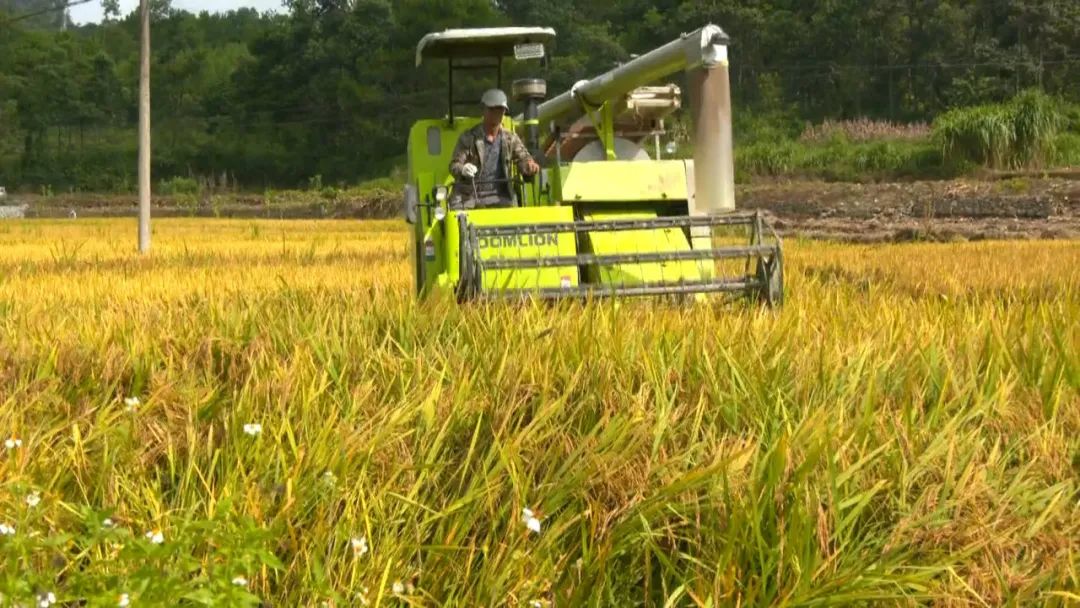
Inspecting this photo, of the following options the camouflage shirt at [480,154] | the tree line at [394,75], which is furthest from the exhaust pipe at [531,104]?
the tree line at [394,75]

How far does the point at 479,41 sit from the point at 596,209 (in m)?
1.38

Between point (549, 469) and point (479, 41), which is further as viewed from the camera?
point (479, 41)

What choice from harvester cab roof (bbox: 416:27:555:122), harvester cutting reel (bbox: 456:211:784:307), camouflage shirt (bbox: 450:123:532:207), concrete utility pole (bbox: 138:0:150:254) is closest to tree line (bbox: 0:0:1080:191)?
concrete utility pole (bbox: 138:0:150:254)

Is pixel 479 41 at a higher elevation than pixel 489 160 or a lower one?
higher

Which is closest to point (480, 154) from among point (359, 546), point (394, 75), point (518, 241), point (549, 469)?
point (518, 241)

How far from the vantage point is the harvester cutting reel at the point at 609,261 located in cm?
618

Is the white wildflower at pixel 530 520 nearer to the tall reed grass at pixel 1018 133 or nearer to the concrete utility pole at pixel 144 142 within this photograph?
the concrete utility pole at pixel 144 142

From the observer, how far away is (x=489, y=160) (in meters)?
7.57

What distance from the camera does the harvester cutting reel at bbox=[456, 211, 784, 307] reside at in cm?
618

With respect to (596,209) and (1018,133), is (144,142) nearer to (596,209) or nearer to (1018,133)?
(596,209)

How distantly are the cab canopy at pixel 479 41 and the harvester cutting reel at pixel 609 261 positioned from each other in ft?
4.84

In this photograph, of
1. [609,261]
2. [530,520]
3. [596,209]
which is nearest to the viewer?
[530,520]

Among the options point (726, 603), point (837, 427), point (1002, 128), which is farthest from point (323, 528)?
point (1002, 128)

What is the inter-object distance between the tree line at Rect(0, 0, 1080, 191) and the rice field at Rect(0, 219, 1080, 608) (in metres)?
40.3
